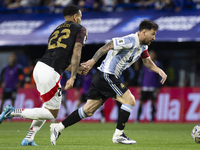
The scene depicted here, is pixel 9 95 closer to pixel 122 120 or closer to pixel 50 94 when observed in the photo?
pixel 122 120

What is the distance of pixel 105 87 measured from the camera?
722 centimetres

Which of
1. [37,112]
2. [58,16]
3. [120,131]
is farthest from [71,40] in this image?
[58,16]

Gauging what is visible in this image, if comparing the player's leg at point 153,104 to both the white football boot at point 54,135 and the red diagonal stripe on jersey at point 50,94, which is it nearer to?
→ the white football boot at point 54,135

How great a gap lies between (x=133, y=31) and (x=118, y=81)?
8.66m

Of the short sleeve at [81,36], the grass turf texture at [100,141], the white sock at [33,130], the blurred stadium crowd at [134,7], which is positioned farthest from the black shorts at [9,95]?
the short sleeve at [81,36]

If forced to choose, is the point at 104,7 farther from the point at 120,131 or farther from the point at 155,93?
the point at 120,131

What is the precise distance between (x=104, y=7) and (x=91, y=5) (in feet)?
2.15

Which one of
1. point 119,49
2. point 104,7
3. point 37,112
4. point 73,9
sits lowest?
point 37,112

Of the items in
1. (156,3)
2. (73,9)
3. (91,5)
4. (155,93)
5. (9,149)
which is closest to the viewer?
(9,149)

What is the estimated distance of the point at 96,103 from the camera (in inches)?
288

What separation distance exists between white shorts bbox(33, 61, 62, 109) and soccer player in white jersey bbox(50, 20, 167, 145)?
0.73m

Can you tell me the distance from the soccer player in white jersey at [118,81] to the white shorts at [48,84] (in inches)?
28.7

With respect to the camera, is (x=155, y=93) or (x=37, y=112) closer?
(x=37, y=112)

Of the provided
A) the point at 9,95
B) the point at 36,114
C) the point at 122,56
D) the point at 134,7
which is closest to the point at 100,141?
the point at 122,56
